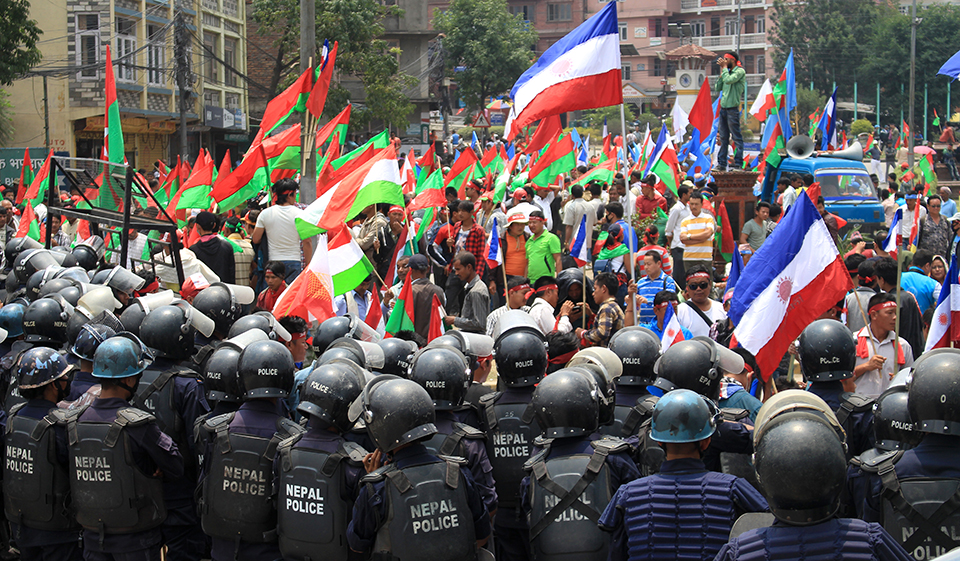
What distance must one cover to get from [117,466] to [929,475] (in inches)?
161

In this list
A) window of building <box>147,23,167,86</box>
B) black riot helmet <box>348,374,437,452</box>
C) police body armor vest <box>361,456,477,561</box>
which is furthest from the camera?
window of building <box>147,23,167,86</box>

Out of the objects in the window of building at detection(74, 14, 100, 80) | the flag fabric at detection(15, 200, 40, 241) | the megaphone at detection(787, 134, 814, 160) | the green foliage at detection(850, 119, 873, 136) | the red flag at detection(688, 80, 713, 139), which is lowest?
the flag fabric at detection(15, 200, 40, 241)

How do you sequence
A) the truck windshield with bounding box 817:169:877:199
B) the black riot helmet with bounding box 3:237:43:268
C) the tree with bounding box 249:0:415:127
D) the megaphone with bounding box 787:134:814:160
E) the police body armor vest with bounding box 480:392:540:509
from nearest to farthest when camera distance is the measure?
the police body armor vest with bounding box 480:392:540:509, the black riot helmet with bounding box 3:237:43:268, the truck windshield with bounding box 817:169:877:199, the megaphone with bounding box 787:134:814:160, the tree with bounding box 249:0:415:127

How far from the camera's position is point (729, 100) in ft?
54.4

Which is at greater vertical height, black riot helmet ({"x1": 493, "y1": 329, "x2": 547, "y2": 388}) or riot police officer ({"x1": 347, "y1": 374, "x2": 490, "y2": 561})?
black riot helmet ({"x1": 493, "y1": 329, "x2": 547, "y2": 388})

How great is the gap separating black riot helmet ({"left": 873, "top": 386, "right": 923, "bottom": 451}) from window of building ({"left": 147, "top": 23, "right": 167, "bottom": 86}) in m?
36.0

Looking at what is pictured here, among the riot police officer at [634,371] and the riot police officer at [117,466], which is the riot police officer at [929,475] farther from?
the riot police officer at [117,466]

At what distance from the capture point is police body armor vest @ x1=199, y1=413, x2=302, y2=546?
4961 millimetres

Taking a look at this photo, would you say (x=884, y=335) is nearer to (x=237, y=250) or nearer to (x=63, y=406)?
(x=63, y=406)

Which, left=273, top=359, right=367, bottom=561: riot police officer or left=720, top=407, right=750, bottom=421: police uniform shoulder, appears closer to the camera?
left=273, top=359, right=367, bottom=561: riot police officer

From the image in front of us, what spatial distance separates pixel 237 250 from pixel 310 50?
5968 mm

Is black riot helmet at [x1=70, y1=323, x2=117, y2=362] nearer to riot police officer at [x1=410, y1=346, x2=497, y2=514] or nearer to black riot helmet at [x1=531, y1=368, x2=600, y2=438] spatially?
riot police officer at [x1=410, y1=346, x2=497, y2=514]

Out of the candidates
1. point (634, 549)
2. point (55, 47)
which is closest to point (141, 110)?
point (55, 47)

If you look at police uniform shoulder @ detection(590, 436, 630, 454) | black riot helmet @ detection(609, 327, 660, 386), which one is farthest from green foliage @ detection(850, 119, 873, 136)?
police uniform shoulder @ detection(590, 436, 630, 454)
